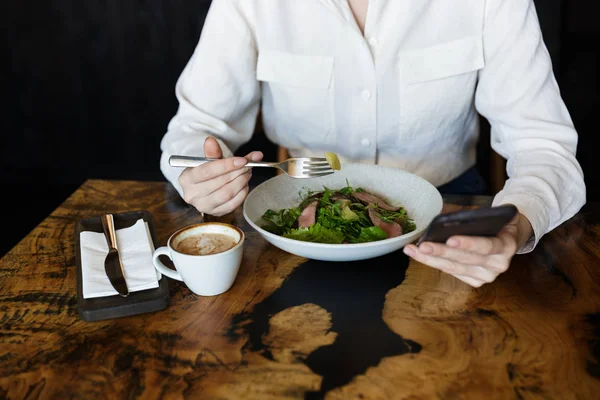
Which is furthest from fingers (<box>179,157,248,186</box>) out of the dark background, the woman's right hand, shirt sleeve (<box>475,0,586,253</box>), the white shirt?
the dark background

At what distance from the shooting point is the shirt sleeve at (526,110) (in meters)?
1.28

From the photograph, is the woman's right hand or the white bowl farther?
the woman's right hand

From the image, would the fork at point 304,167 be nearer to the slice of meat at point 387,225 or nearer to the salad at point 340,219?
the salad at point 340,219

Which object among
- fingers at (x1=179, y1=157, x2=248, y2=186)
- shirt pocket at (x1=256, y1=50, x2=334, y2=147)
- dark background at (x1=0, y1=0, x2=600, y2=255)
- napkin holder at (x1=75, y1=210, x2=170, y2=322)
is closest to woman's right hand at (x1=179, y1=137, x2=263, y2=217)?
fingers at (x1=179, y1=157, x2=248, y2=186)

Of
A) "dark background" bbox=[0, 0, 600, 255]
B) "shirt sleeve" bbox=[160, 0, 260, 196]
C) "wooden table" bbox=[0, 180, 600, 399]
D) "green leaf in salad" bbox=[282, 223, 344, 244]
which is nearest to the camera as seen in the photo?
"wooden table" bbox=[0, 180, 600, 399]

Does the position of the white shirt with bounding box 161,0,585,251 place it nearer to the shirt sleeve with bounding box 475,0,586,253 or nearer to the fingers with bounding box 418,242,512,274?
the shirt sleeve with bounding box 475,0,586,253

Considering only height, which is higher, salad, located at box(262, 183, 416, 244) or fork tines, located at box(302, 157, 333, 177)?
fork tines, located at box(302, 157, 333, 177)

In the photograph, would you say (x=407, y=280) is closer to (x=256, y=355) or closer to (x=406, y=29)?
(x=256, y=355)

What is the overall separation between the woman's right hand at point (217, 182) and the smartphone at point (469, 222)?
47cm

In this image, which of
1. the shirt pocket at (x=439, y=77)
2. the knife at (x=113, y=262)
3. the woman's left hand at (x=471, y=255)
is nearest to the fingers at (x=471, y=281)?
the woman's left hand at (x=471, y=255)

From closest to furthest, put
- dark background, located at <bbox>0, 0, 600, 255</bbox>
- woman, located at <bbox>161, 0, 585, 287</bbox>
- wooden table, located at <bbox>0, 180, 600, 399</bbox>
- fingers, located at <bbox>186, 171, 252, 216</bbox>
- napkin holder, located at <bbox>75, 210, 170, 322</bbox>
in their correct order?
1. wooden table, located at <bbox>0, 180, 600, 399</bbox>
2. napkin holder, located at <bbox>75, 210, 170, 322</bbox>
3. fingers, located at <bbox>186, 171, 252, 216</bbox>
4. woman, located at <bbox>161, 0, 585, 287</bbox>
5. dark background, located at <bbox>0, 0, 600, 255</bbox>

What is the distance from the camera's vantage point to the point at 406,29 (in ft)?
5.02

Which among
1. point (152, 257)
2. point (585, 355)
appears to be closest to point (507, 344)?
point (585, 355)

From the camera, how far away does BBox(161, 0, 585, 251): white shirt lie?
4.78 feet
